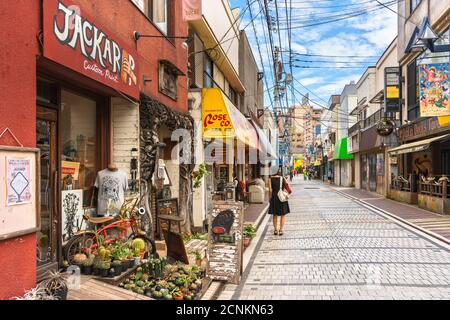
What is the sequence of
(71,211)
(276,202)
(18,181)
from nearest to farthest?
(18,181), (71,211), (276,202)

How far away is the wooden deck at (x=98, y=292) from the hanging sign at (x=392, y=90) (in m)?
20.9

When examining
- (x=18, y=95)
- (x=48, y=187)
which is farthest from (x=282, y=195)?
(x=18, y=95)

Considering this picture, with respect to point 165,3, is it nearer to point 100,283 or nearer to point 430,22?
point 100,283

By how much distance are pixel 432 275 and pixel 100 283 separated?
17.0 ft

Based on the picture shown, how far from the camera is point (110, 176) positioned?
23.0 ft

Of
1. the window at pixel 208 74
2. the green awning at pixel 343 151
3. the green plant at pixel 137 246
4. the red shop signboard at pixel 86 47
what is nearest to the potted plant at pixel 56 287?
the green plant at pixel 137 246

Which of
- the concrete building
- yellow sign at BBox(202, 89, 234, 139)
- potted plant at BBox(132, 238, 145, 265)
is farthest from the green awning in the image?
potted plant at BBox(132, 238, 145, 265)

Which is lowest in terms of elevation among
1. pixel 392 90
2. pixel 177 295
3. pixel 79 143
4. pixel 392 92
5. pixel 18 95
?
pixel 177 295

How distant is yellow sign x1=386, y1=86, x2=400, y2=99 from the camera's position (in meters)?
22.8

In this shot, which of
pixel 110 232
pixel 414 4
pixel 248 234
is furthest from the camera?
pixel 414 4

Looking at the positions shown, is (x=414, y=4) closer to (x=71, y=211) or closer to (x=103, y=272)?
(x=71, y=211)

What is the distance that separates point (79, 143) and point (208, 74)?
877 cm

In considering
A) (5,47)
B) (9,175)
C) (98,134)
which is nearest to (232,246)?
(98,134)

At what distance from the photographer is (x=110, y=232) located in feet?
22.0
